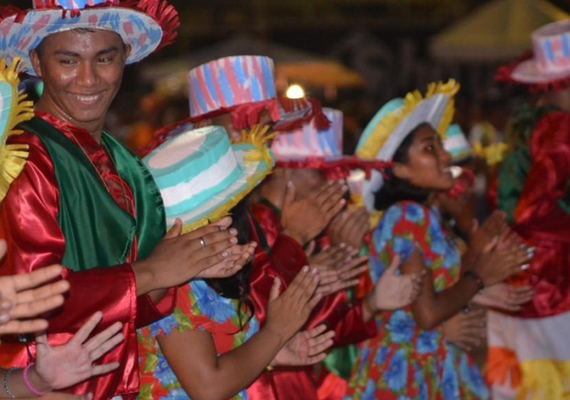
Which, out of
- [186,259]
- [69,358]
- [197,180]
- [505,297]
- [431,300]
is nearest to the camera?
[69,358]

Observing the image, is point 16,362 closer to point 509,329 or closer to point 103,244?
point 103,244

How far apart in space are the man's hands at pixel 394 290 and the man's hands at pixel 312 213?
326mm

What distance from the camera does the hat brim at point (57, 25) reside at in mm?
2791

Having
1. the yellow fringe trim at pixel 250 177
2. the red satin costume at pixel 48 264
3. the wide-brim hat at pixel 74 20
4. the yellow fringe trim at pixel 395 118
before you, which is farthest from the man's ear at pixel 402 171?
the red satin costume at pixel 48 264

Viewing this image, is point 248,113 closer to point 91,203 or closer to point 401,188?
point 401,188

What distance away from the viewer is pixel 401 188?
4.69m

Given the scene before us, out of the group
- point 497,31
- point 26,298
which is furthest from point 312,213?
point 497,31

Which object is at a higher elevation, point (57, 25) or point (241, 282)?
point (57, 25)

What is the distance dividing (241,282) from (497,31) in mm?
10432

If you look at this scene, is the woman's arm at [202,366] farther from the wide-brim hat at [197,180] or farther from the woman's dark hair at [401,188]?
the woman's dark hair at [401,188]

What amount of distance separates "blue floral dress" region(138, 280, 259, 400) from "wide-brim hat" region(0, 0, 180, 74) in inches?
29.8

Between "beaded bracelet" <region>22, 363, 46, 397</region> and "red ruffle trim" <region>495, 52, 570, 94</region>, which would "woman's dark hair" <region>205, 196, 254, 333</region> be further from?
"red ruffle trim" <region>495, 52, 570, 94</region>

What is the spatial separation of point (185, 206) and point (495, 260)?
190 centimetres

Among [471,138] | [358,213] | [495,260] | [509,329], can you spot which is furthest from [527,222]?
[471,138]
